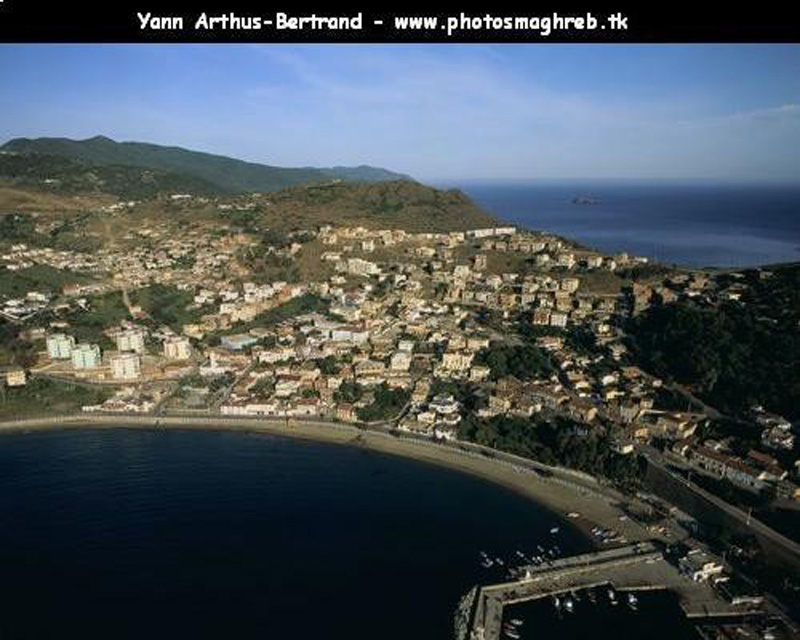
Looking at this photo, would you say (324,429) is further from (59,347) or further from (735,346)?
(735,346)

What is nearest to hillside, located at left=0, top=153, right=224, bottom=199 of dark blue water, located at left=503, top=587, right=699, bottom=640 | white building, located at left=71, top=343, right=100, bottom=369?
white building, located at left=71, top=343, right=100, bottom=369

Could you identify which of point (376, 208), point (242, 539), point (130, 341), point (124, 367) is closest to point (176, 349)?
point (130, 341)

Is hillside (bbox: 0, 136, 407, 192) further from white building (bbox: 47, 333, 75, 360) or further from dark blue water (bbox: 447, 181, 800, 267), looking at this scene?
white building (bbox: 47, 333, 75, 360)

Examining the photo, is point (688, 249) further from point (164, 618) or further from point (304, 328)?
point (164, 618)

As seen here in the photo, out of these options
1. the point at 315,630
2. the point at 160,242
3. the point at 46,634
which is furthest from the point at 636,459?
the point at 160,242

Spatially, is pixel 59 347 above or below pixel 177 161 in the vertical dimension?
below
